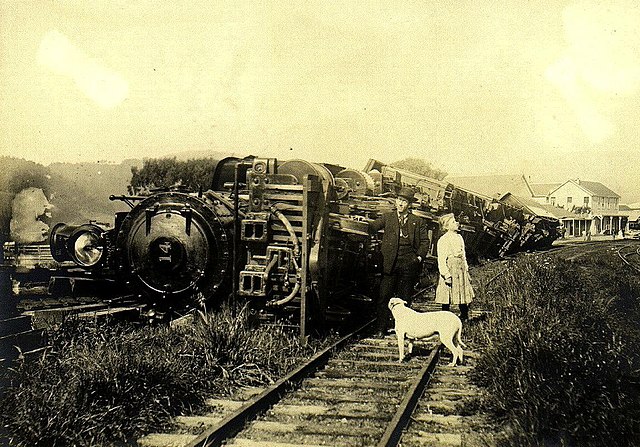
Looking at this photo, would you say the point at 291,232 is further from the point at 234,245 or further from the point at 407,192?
the point at 407,192

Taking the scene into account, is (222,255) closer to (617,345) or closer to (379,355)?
(379,355)

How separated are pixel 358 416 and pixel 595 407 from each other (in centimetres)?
196

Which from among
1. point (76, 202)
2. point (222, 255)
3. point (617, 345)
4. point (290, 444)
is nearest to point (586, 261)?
point (617, 345)

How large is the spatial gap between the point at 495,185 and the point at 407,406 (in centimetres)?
1942

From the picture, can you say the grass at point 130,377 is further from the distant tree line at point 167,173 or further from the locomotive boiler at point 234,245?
the distant tree line at point 167,173

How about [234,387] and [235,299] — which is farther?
[235,299]

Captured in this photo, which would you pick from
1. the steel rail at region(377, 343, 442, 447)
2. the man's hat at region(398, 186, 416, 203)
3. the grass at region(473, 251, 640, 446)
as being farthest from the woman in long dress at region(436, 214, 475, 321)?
the man's hat at region(398, 186, 416, 203)

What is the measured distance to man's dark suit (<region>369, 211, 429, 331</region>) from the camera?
28.9ft

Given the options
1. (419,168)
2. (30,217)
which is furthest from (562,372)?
(419,168)

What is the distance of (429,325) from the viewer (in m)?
7.07

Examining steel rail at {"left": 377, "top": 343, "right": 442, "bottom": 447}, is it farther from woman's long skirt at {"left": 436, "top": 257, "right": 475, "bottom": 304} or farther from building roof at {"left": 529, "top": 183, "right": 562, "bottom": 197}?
building roof at {"left": 529, "top": 183, "right": 562, "bottom": 197}

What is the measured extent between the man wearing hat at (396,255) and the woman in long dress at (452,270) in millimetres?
886

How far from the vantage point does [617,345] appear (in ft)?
A: 21.1

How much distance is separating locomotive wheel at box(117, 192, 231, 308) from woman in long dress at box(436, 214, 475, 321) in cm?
291
